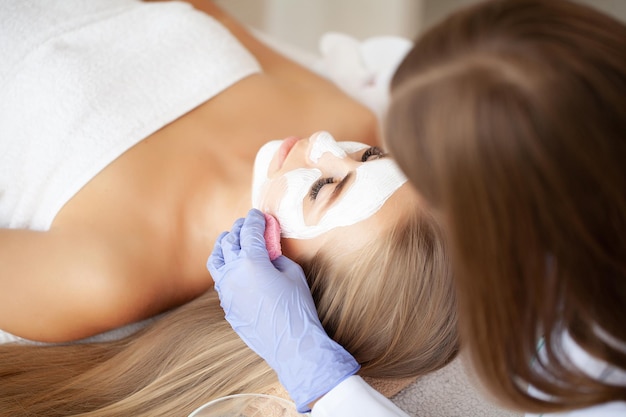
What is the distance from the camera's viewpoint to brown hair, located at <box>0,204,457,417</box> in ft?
3.32

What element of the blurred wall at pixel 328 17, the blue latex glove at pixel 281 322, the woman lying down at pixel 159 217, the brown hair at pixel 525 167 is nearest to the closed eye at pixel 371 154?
the woman lying down at pixel 159 217

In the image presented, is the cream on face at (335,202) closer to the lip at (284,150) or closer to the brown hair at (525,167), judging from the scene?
the lip at (284,150)

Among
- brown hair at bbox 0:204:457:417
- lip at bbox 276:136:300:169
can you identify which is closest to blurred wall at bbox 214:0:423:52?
lip at bbox 276:136:300:169

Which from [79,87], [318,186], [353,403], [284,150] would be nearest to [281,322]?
[353,403]

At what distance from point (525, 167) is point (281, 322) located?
491 mm

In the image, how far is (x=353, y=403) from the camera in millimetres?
884

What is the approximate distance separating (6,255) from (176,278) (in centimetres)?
31

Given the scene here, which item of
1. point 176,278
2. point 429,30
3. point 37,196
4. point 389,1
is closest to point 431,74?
point 429,30

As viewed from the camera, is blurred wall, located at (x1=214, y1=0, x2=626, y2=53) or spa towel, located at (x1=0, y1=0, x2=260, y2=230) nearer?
spa towel, located at (x1=0, y1=0, x2=260, y2=230)

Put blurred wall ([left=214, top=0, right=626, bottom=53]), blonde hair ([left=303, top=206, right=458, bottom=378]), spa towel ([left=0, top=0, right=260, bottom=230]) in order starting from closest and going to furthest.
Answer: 1. blonde hair ([left=303, top=206, right=458, bottom=378])
2. spa towel ([left=0, top=0, right=260, bottom=230])
3. blurred wall ([left=214, top=0, right=626, bottom=53])

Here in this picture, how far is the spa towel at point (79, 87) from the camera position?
1.22 meters

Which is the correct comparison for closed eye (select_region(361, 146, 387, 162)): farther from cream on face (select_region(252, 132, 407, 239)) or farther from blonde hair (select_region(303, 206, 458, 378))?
blonde hair (select_region(303, 206, 458, 378))

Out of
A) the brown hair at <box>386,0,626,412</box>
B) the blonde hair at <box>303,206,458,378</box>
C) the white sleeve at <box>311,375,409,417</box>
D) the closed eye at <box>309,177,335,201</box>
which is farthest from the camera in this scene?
the closed eye at <box>309,177,335,201</box>

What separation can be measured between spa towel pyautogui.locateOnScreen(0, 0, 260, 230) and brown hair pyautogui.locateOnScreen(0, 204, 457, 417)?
29 cm
